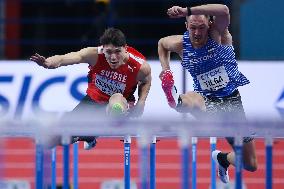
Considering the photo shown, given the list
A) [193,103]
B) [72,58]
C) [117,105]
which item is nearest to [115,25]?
[72,58]

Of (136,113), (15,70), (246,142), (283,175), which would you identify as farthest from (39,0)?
(246,142)

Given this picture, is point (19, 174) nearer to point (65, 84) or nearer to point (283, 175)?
point (65, 84)

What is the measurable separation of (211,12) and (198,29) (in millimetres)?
553

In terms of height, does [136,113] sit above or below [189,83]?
below

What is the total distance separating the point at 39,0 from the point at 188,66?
7269 millimetres

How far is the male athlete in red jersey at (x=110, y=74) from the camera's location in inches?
354

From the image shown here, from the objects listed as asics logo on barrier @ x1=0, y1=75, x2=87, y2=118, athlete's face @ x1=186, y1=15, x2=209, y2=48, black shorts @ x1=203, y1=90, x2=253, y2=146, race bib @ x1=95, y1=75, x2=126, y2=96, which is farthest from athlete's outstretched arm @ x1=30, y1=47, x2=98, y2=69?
asics logo on barrier @ x1=0, y1=75, x2=87, y2=118

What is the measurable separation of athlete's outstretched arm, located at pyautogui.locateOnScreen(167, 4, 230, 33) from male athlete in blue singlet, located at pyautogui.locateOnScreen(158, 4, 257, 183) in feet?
0.04

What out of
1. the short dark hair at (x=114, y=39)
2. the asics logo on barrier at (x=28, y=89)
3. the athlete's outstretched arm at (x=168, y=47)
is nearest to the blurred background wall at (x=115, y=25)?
the asics logo on barrier at (x=28, y=89)

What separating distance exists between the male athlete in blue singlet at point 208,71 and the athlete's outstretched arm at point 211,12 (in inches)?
0.4

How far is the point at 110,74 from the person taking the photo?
9227mm

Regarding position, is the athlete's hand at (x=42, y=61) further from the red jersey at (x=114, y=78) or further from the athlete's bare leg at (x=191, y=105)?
the athlete's bare leg at (x=191, y=105)

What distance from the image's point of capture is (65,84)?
12188 millimetres

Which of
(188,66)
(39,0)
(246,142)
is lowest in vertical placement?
(246,142)
